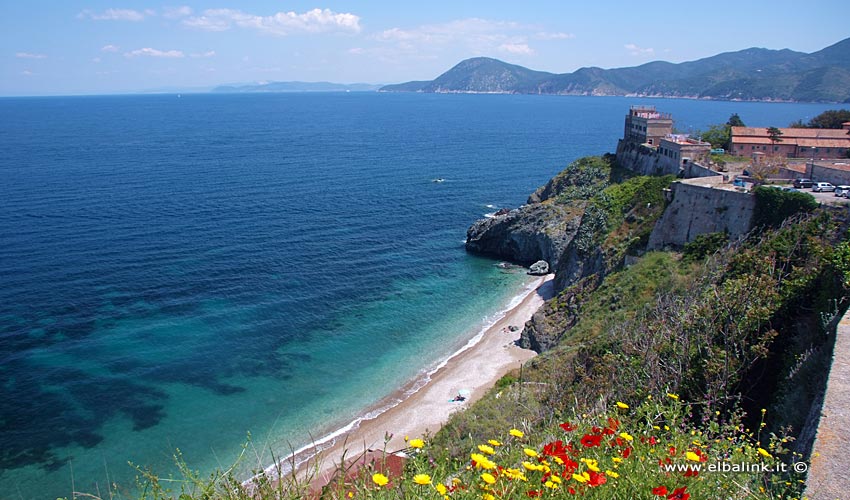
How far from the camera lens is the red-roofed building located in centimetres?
4881

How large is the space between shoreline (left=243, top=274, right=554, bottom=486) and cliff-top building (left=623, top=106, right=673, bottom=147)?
27.1 m

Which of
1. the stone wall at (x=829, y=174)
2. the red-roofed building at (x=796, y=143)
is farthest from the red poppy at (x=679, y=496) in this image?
the red-roofed building at (x=796, y=143)

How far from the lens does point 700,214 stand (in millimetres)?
35719

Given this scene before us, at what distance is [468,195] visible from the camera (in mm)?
87250

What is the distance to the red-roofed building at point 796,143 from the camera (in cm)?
4881

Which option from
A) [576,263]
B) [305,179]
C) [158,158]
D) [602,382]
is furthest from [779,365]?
[158,158]

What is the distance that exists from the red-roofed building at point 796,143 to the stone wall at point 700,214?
17.7 meters

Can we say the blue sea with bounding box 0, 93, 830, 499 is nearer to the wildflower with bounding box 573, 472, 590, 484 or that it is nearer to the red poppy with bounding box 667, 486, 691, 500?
the wildflower with bounding box 573, 472, 590, 484

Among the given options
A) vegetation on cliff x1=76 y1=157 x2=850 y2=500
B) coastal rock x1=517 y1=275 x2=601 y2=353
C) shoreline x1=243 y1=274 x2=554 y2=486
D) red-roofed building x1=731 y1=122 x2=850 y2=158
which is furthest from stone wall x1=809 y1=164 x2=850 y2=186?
shoreline x1=243 y1=274 x2=554 y2=486

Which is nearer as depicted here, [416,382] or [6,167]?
[416,382]

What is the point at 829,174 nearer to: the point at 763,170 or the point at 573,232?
the point at 763,170

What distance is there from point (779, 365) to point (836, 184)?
24.9m

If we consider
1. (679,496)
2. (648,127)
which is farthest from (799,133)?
(679,496)

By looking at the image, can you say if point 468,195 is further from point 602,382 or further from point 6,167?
point 6,167
